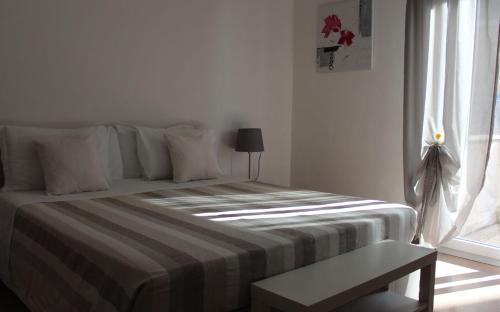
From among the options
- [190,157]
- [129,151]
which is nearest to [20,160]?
[129,151]

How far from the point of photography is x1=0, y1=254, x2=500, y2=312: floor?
2480 mm

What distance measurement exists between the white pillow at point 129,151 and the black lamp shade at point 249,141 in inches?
40.0

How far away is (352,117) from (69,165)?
260 cm

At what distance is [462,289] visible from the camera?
109 inches

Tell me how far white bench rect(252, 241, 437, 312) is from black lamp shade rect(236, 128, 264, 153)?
6.33ft

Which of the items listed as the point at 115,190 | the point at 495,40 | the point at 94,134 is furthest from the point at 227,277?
the point at 495,40

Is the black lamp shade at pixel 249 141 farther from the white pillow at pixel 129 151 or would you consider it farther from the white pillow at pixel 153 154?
the white pillow at pixel 129 151

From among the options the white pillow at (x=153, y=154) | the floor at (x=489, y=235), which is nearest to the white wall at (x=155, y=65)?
the white pillow at (x=153, y=154)

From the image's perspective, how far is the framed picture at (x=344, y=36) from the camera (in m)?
3.90

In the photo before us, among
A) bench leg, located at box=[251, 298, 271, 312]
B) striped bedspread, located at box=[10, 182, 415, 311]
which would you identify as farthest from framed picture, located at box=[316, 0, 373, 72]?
bench leg, located at box=[251, 298, 271, 312]

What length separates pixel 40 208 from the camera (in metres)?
2.22

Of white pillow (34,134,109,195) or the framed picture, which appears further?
the framed picture

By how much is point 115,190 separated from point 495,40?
287cm

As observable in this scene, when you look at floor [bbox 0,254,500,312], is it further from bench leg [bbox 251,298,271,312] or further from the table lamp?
the table lamp
